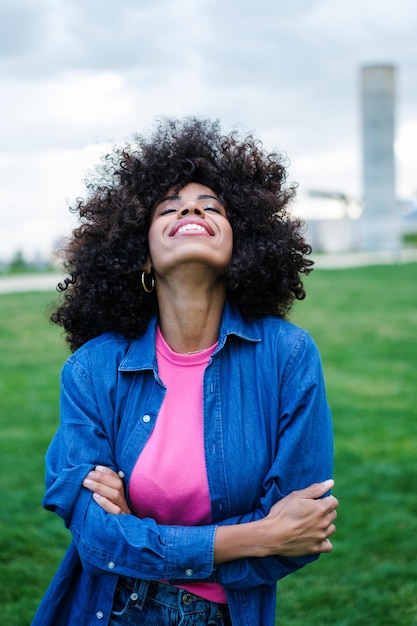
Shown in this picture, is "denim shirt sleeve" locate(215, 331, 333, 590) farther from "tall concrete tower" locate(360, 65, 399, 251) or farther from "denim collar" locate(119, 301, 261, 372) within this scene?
"tall concrete tower" locate(360, 65, 399, 251)

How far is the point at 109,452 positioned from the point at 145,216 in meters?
0.73

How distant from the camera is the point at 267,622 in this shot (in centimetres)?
269

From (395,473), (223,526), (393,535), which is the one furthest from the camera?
(395,473)

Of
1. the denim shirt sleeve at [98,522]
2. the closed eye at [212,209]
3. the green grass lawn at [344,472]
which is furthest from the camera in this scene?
the green grass lawn at [344,472]

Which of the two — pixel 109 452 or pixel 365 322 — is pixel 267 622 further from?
pixel 365 322

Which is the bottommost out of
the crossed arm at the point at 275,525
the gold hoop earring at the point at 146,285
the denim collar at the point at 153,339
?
the crossed arm at the point at 275,525

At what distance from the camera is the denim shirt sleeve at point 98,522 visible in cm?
244

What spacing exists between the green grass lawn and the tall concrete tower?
44.4ft

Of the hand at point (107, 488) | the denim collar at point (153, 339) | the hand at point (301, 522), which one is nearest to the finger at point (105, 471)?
the hand at point (107, 488)

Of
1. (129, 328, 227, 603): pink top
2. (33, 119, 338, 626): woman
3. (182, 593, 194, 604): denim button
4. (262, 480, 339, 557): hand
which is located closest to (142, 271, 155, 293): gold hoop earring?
(33, 119, 338, 626): woman

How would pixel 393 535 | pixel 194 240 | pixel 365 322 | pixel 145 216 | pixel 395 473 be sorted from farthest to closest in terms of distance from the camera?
pixel 365 322
pixel 395 473
pixel 393 535
pixel 145 216
pixel 194 240

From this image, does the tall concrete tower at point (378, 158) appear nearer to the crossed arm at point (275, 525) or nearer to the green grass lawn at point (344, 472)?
the green grass lawn at point (344, 472)

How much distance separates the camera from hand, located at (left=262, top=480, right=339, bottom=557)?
8.10 ft

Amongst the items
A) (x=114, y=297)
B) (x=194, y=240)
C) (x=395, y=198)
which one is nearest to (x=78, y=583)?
(x=114, y=297)
